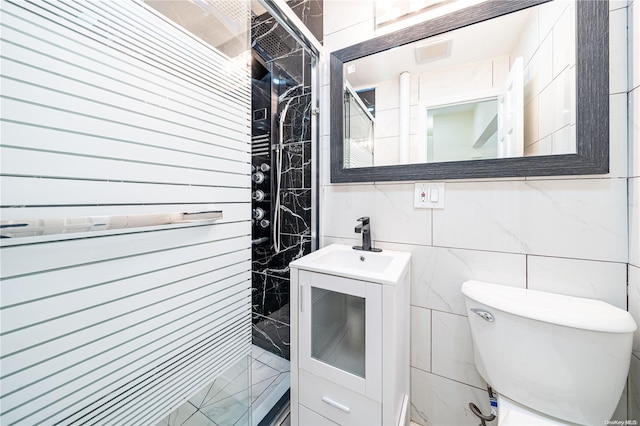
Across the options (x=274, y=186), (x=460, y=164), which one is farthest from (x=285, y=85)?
(x=460, y=164)

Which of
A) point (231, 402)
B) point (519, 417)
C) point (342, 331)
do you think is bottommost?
point (231, 402)

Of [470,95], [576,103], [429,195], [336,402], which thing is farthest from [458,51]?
[336,402]

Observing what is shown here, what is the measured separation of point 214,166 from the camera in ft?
2.85

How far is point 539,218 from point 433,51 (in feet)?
3.01

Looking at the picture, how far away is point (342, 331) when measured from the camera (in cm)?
105

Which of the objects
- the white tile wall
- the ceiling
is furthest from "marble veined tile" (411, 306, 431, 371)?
the ceiling

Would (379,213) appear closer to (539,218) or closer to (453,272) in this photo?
(453,272)

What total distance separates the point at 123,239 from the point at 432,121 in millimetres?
1326

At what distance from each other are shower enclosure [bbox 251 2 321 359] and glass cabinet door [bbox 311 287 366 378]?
19.3 inches

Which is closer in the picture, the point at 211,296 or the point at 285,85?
the point at 211,296

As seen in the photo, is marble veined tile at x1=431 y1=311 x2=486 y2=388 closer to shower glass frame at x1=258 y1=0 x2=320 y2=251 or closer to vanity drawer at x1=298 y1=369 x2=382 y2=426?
vanity drawer at x1=298 y1=369 x2=382 y2=426

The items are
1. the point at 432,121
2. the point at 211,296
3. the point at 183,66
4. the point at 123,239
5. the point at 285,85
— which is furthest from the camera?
the point at 285,85

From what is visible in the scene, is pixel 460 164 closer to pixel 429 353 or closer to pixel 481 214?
pixel 481 214

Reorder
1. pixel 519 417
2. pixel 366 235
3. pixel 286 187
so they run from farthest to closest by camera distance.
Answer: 1. pixel 286 187
2. pixel 366 235
3. pixel 519 417
